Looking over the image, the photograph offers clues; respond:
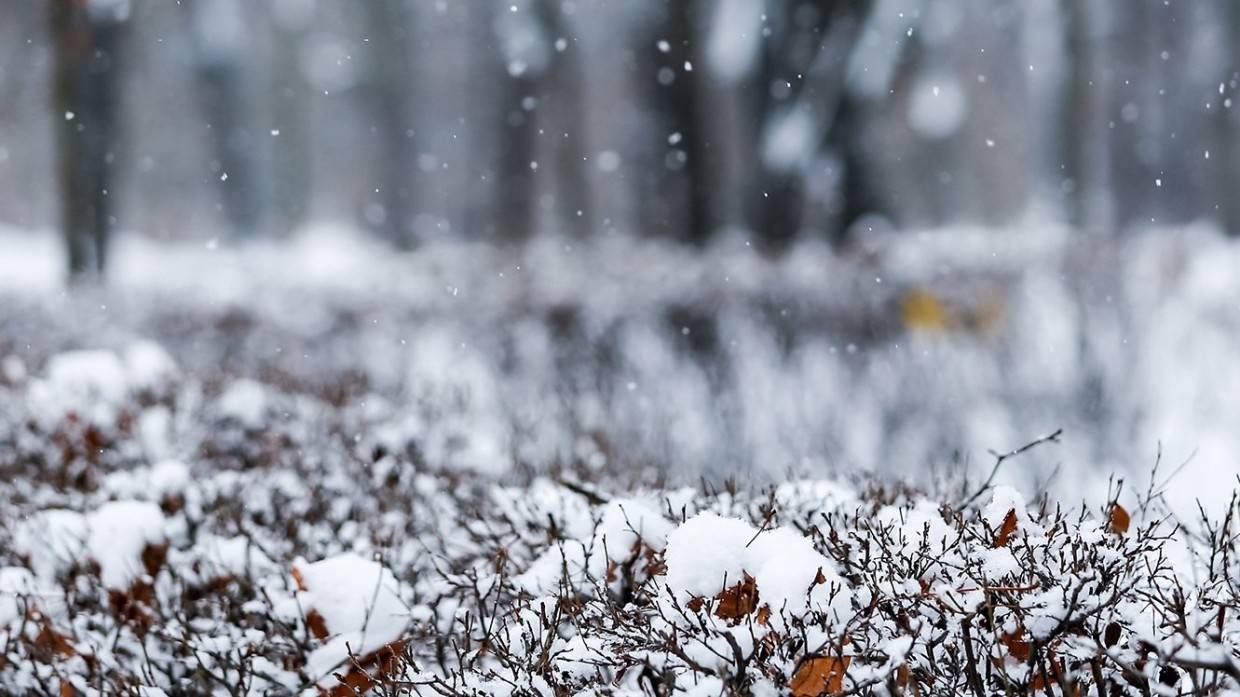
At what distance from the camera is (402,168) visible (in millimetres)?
38125

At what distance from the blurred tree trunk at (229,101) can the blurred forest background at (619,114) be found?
0.38 ft

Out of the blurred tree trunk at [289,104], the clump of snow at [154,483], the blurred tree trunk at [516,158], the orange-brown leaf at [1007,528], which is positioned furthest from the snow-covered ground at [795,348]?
the blurred tree trunk at [289,104]

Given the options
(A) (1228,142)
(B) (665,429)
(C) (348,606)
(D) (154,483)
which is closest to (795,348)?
(B) (665,429)

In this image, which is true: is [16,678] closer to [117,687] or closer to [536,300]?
[117,687]

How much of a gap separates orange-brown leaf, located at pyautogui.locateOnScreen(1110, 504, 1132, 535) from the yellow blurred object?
6.45 meters

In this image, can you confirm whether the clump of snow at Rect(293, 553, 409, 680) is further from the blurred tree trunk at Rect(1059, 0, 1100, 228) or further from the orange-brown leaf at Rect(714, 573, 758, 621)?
the blurred tree trunk at Rect(1059, 0, 1100, 228)

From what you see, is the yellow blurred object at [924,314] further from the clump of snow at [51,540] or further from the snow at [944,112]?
the snow at [944,112]

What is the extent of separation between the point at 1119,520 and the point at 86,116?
14832mm

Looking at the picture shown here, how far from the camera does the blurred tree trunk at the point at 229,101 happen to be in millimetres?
31078

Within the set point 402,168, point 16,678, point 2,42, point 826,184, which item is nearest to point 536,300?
point 826,184

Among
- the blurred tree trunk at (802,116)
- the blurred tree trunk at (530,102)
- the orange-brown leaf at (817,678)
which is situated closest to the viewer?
the orange-brown leaf at (817,678)

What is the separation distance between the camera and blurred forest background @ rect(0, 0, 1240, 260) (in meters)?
12.1

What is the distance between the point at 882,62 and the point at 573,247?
4.19 m

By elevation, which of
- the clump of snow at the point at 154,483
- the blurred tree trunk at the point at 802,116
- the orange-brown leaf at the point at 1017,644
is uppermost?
the blurred tree trunk at the point at 802,116
